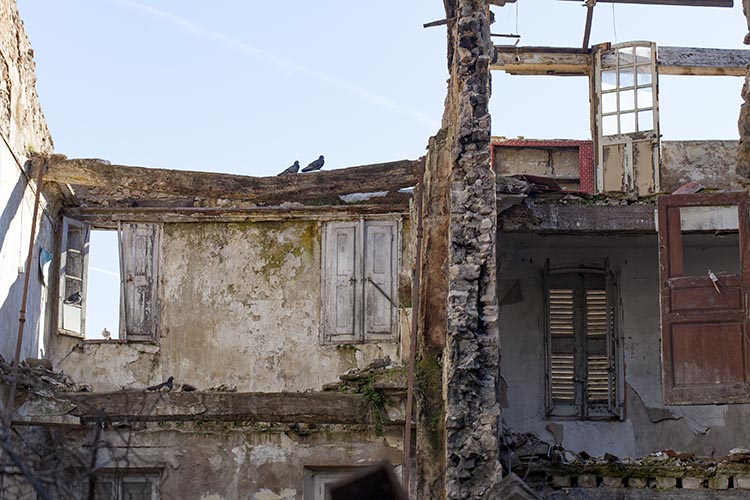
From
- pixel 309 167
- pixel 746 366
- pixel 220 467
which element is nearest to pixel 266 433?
pixel 220 467

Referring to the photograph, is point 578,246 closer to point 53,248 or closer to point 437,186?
point 437,186

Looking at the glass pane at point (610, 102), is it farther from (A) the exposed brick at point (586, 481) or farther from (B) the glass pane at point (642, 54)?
(A) the exposed brick at point (586, 481)

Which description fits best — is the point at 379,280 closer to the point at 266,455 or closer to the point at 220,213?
the point at 220,213

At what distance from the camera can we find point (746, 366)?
1355 cm

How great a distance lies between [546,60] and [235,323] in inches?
236

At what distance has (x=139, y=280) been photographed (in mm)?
16547

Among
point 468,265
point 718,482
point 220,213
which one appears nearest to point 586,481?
point 718,482

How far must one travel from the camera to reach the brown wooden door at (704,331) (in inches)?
535

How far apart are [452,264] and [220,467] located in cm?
347

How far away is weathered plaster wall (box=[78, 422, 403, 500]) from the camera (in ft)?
47.3

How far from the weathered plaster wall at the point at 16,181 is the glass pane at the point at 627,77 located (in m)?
7.87

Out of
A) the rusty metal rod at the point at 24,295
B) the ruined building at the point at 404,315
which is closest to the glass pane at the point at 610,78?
the ruined building at the point at 404,315

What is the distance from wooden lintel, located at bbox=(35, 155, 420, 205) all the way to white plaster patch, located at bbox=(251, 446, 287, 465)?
3.18m

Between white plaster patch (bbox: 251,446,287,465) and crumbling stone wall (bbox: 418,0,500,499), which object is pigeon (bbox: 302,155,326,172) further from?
white plaster patch (bbox: 251,446,287,465)
